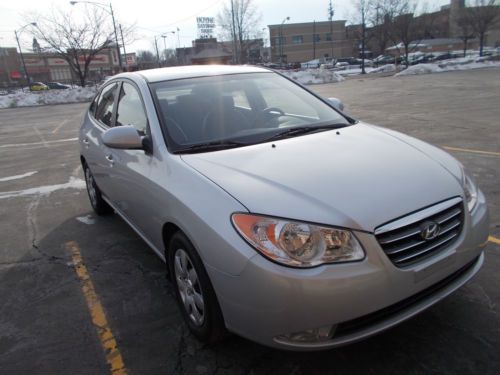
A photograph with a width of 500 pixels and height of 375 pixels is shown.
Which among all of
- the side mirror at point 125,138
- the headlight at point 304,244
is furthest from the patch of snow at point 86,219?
the headlight at point 304,244

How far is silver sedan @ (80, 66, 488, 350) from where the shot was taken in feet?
6.78

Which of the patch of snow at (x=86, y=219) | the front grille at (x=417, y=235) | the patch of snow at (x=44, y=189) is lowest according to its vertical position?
the patch of snow at (x=44, y=189)

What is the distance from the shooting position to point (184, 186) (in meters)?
2.60

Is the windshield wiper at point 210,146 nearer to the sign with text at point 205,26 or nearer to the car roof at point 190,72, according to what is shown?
the car roof at point 190,72

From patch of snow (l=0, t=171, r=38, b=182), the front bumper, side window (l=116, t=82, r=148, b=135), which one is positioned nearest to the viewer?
the front bumper

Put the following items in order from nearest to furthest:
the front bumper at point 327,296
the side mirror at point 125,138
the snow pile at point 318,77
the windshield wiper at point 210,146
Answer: the front bumper at point 327,296, the windshield wiper at point 210,146, the side mirror at point 125,138, the snow pile at point 318,77

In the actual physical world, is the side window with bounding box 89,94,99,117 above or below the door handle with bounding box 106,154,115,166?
above

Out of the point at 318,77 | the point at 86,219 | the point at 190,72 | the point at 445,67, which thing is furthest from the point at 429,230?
the point at 445,67

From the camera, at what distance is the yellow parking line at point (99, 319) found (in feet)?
8.63

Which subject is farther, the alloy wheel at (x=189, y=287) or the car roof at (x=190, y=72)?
the car roof at (x=190, y=72)

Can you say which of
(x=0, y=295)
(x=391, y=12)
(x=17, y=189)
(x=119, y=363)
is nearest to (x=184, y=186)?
(x=119, y=363)

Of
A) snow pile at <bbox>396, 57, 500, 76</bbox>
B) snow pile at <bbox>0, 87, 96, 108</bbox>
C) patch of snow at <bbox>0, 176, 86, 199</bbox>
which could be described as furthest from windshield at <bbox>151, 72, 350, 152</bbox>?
snow pile at <bbox>396, 57, 500, 76</bbox>

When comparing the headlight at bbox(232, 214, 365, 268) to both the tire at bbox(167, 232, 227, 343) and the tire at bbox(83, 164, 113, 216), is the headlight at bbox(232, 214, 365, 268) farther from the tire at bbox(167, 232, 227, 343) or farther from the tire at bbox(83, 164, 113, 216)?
the tire at bbox(83, 164, 113, 216)

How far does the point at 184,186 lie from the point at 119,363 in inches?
45.0
